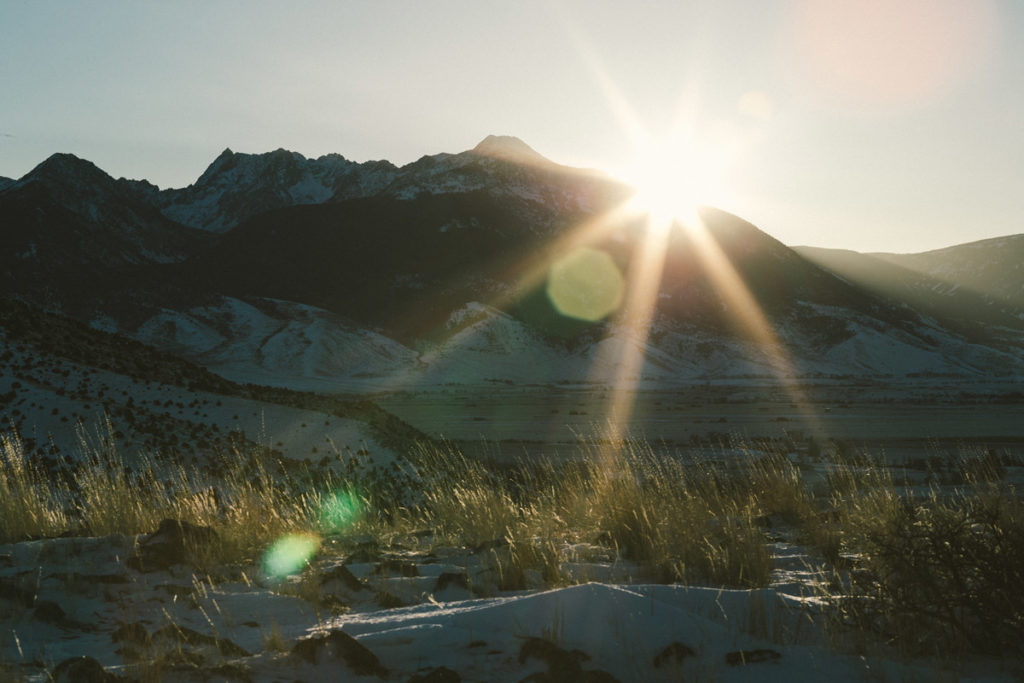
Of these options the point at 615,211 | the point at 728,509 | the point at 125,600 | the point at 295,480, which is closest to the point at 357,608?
the point at 125,600

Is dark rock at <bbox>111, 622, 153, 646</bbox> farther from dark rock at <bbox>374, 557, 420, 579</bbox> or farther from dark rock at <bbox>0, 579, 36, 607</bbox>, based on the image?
dark rock at <bbox>374, 557, 420, 579</bbox>

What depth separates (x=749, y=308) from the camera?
Answer: 10575 centimetres

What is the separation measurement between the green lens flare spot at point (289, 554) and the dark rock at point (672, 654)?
2.84 meters

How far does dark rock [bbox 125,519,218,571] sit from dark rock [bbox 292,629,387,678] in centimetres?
189

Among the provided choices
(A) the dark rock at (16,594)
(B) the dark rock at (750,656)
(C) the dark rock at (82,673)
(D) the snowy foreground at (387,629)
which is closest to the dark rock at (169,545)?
(D) the snowy foreground at (387,629)

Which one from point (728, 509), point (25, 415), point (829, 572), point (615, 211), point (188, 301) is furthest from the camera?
point (615, 211)

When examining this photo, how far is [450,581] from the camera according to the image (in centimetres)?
486

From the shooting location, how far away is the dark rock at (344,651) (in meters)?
3.33

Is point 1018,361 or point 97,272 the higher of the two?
point 97,272

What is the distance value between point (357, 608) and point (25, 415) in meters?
8.40

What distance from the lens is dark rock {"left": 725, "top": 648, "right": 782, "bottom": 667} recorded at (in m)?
3.31

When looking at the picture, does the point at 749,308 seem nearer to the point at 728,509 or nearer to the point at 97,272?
the point at 97,272

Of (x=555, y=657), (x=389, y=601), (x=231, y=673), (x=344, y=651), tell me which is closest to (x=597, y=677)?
(x=555, y=657)

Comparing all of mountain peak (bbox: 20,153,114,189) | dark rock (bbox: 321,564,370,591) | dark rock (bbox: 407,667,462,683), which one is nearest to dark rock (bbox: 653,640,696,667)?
dark rock (bbox: 407,667,462,683)
